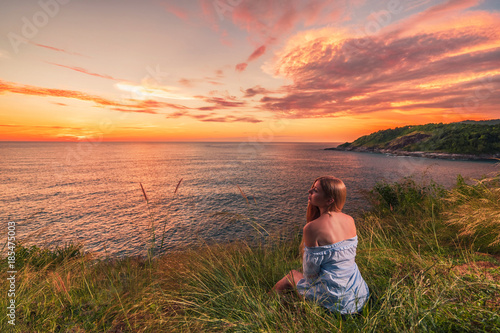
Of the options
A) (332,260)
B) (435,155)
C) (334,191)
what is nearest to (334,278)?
(332,260)

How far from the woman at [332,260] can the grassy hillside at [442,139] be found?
116m

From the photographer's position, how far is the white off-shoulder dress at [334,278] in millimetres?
2811

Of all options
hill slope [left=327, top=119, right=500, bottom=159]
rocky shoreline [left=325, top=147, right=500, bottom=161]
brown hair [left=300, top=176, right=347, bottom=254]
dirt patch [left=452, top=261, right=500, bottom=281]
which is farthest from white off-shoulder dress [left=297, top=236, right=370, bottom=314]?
hill slope [left=327, top=119, right=500, bottom=159]

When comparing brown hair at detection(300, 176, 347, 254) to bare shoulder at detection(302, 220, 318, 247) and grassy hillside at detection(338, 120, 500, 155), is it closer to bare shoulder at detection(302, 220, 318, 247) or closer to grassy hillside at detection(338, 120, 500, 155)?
bare shoulder at detection(302, 220, 318, 247)

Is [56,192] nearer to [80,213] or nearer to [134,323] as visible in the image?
[80,213]

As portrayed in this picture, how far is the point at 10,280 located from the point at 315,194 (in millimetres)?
5970

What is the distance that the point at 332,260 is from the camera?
295 cm

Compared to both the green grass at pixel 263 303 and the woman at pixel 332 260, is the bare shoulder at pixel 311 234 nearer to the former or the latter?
the woman at pixel 332 260

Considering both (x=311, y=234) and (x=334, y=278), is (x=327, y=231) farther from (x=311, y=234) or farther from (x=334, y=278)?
(x=334, y=278)

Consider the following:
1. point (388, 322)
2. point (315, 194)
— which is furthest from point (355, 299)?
point (315, 194)

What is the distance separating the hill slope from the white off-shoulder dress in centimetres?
11304

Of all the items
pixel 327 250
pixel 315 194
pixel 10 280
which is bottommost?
pixel 10 280

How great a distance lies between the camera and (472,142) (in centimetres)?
8781

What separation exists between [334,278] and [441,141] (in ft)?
448
